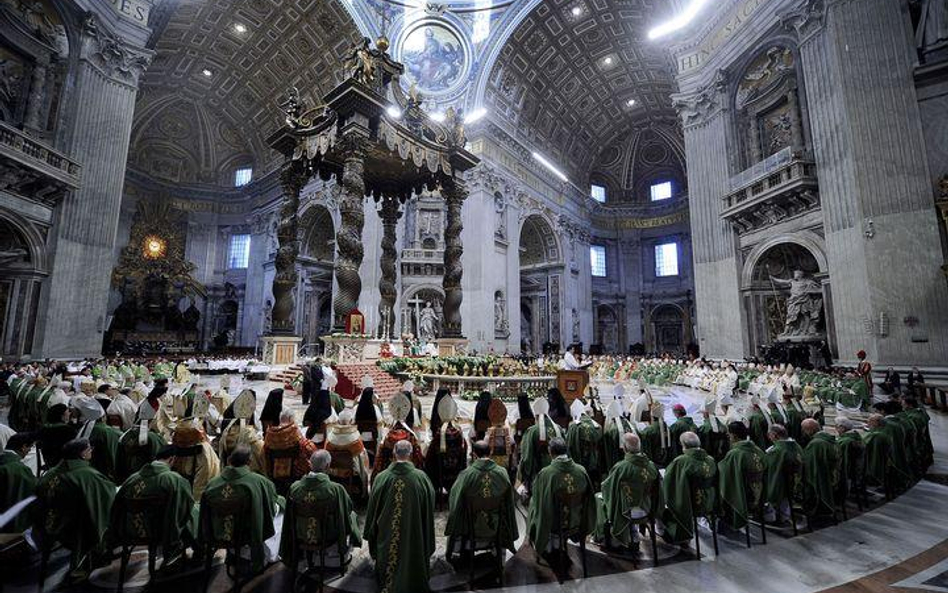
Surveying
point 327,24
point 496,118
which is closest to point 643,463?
point 496,118

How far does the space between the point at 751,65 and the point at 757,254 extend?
23.5ft

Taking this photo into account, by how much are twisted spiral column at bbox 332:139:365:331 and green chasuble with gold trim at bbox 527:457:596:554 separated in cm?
729

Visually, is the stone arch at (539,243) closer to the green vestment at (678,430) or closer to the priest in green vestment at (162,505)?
the green vestment at (678,430)

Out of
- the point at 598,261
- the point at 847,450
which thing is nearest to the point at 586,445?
the point at 847,450

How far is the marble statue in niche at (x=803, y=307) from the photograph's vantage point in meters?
12.1

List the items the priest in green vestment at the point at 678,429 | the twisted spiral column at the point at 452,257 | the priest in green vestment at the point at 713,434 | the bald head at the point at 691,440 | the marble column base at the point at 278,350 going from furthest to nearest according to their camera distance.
→ the twisted spiral column at the point at 452,257 < the marble column base at the point at 278,350 < the priest in green vestment at the point at 678,429 < the priest in green vestment at the point at 713,434 < the bald head at the point at 691,440

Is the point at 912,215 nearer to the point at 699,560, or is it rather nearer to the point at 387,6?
the point at 699,560

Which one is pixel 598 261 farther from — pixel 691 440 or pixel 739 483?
pixel 691 440

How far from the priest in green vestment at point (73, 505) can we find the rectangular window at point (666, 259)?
104ft

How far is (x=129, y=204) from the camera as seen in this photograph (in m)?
24.0

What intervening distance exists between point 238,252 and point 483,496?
2952 cm

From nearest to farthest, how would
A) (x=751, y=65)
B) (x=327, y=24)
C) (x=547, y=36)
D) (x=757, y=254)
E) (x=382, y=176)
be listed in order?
1. (x=382, y=176)
2. (x=757, y=254)
3. (x=751, y=65)
4. (x=327, y=24)
5. (x=547, y=36)

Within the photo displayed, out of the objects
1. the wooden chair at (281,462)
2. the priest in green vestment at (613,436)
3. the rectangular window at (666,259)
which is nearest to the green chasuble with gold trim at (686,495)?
the priest in green vestment at (613,436)

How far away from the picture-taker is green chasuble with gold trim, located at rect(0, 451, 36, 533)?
258cm
